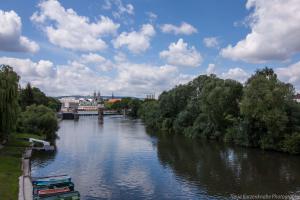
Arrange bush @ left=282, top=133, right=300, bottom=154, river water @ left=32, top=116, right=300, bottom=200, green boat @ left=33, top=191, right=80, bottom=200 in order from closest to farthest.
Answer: green boat @ left=33, top=191, right=80, bottom=200
river water @ left=32, top=116, right=300, bottom=200
bush @ left=282, top=133, right=300, bottom=154

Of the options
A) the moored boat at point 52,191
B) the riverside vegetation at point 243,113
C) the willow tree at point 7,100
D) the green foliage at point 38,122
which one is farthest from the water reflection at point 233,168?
the green foliage at point 38,122

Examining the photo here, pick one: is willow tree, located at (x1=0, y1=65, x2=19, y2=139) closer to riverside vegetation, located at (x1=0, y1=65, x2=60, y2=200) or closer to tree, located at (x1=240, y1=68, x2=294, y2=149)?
riverside vegetation, located at (x1=0, y1=65, x2=60, y2=200)

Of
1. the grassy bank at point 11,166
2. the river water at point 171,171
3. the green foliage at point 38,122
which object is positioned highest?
the green foliage at point 38,122

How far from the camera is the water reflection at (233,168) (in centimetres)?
3123

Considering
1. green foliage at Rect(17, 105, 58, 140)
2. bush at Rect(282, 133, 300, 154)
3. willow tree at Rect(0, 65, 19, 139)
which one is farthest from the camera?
green foliage at Rect(17, 105, 58, 140)

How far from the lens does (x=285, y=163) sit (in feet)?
142

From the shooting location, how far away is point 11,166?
34.4 m

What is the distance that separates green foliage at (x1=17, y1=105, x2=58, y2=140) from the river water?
9.56 meters

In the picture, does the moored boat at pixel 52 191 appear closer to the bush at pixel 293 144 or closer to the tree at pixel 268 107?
the tree at pixel 268 107

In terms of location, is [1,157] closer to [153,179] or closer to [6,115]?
[6,115]

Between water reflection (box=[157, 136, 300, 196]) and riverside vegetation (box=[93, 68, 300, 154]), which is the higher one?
riverside vegetation (box=[93, 68, 300, 154])

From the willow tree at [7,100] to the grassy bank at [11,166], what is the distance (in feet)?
8.66

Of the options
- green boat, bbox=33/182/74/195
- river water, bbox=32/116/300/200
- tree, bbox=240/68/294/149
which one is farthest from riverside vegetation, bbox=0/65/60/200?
tree, bbox=240/68/294/149

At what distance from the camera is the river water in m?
29.5
